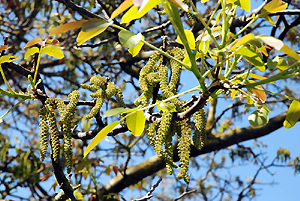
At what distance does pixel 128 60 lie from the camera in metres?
3.48

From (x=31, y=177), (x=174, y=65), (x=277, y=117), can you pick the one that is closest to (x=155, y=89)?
(x=174, y=65)

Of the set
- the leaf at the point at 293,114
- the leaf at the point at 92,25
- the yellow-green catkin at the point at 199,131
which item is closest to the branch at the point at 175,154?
the yellow-green catkin at the point at 199,131

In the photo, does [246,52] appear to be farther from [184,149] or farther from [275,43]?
[184,149]

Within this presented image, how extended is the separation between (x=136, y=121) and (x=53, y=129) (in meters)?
0.56

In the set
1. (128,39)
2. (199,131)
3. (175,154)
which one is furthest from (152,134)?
(175,154)

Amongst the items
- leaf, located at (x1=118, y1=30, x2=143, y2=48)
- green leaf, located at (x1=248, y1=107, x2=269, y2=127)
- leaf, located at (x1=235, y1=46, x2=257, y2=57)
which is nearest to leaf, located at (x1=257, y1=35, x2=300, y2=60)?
leaf, located at (x1=235, y1=46, x2=257, y2=57)

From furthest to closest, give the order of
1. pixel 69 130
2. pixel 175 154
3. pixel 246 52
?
pixel 175 154 < pixel 69 130 < pixel 246 52

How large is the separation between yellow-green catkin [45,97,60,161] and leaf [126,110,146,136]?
1.60ft

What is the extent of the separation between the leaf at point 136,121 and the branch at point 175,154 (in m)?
1.78

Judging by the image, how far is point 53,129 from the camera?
4.79 feet

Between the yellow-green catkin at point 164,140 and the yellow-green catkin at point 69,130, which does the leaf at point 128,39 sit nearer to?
the yellow-green catkin at point 164,140

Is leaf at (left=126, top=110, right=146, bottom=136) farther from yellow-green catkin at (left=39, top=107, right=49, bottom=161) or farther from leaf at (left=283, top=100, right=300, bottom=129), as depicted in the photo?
leaf at (left=283, top=100, right=300, bottom=129)

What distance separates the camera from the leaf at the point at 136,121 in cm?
112

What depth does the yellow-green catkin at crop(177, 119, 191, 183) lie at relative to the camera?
1.15 meters
